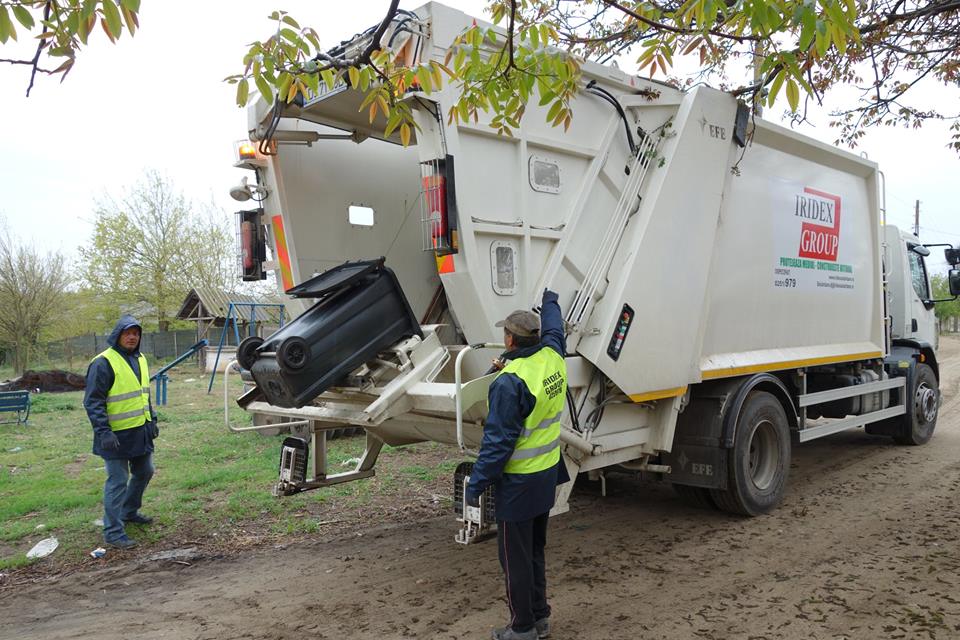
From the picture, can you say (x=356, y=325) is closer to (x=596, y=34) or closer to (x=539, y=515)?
(x=539, y=515)

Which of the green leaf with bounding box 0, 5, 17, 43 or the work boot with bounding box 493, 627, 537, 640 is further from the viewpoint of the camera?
the work boot with bounding box 493, 627, 537, 640

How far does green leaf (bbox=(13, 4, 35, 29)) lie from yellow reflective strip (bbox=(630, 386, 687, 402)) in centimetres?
340

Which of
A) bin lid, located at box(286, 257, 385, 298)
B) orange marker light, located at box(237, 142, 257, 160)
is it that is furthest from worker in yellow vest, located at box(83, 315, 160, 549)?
bin lid, located at box(286, 257, 385, 298)

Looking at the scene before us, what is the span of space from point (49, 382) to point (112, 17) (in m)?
17.6

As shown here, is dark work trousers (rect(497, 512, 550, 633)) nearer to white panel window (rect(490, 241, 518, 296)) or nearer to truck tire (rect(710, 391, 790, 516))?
white panel window (rect(490, 241, 518, 296))

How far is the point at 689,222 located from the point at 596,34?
2412 mm

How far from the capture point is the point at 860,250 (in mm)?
6914

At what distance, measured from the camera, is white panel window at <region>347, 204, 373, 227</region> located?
503cm

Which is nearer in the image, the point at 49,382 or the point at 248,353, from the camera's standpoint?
the point at 248,353

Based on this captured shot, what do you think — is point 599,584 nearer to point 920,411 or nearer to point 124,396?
point 124,396

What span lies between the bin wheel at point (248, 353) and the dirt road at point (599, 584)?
4.38ft

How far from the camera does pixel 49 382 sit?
17.1 meters

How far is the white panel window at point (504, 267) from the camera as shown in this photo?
3.80 m

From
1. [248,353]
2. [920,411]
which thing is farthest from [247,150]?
[920,411]
